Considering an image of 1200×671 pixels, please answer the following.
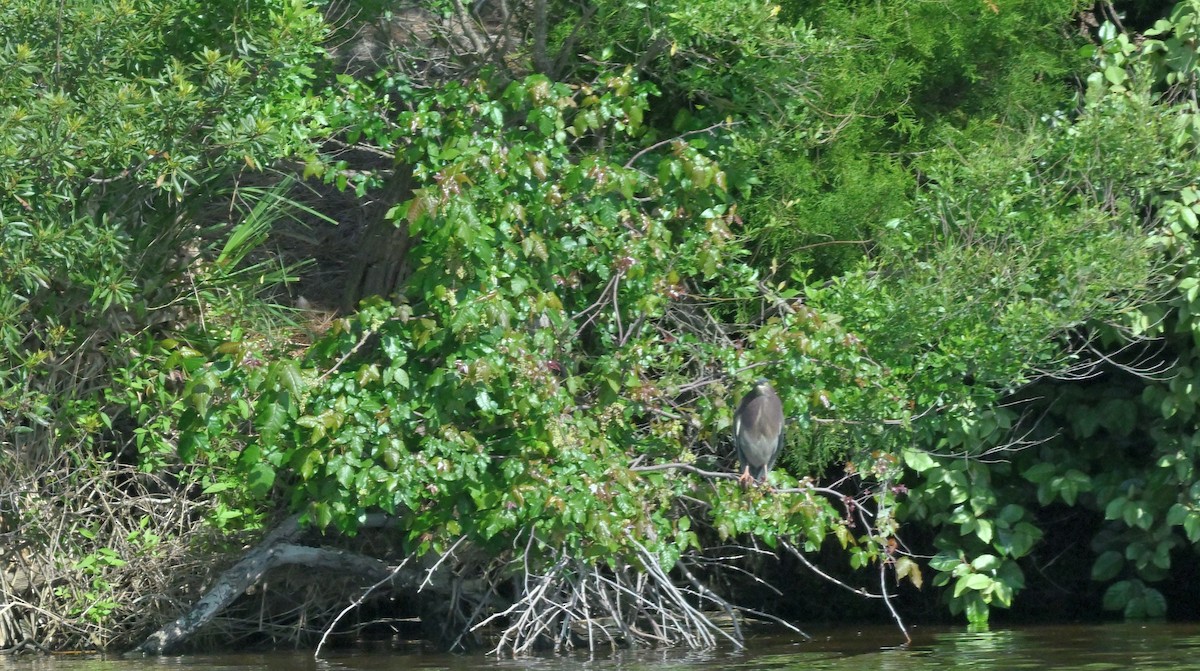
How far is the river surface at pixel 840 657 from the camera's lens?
625cm

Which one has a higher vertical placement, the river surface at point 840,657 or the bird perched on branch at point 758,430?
the bird perched on branch at point 758,430

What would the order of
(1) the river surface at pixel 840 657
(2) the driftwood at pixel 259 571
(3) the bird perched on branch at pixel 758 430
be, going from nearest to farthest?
(1) the river surface at pixel 840 657, (3) the bird perched on branch at pixel 758 430, (2) the driftwood at pixel 259 571

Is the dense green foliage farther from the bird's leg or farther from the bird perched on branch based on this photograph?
the bird perched on branch

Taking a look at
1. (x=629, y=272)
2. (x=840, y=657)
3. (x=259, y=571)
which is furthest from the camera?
(x=259, y=571)

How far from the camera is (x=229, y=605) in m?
7.73

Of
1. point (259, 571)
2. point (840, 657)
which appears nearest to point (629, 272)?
point (840, 657)

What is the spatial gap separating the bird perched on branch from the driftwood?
1842 mm

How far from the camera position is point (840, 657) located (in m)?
6.69

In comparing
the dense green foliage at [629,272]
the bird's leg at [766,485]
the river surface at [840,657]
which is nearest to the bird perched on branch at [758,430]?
the bird's leg at [766,485]

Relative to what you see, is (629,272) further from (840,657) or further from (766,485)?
(840,657)

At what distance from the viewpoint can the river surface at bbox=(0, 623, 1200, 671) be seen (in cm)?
625

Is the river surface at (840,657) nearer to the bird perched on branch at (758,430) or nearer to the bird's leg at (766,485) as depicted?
the bird's leg at (766,485)

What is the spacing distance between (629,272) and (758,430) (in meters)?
0.96

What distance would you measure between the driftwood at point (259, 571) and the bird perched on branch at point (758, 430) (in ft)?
6.04
